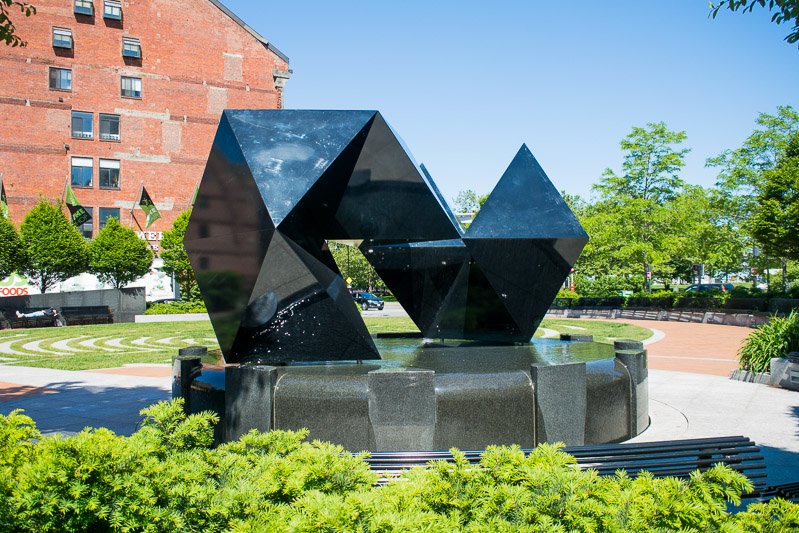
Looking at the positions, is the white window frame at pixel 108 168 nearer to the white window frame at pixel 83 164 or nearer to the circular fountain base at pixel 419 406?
the white window frame at pixel 83 164

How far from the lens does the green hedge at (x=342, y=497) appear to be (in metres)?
3.34

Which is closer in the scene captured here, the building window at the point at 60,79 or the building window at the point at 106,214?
the building window at the point at 60,79

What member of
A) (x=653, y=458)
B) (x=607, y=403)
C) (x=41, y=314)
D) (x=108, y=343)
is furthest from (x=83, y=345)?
(x=653, y=458)

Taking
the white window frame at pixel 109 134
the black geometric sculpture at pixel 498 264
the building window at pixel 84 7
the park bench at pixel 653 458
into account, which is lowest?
the park bench at pixel 653 458

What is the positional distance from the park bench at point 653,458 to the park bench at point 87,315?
3694 centimetres

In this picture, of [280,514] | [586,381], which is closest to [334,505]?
[280,514]

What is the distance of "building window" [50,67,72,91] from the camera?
4429cm

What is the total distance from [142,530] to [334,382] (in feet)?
11.9

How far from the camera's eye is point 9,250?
125 ft

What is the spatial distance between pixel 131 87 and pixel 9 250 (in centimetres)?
1503

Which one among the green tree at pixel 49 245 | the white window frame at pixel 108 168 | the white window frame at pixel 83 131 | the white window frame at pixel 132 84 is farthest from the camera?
the white window frame at pixel 132 84

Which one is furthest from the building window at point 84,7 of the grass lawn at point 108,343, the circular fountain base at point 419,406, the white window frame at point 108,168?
the circular fountain base at point 419,406

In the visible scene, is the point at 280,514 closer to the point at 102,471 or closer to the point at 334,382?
the point at 102,471

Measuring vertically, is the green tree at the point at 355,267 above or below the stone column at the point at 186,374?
above
